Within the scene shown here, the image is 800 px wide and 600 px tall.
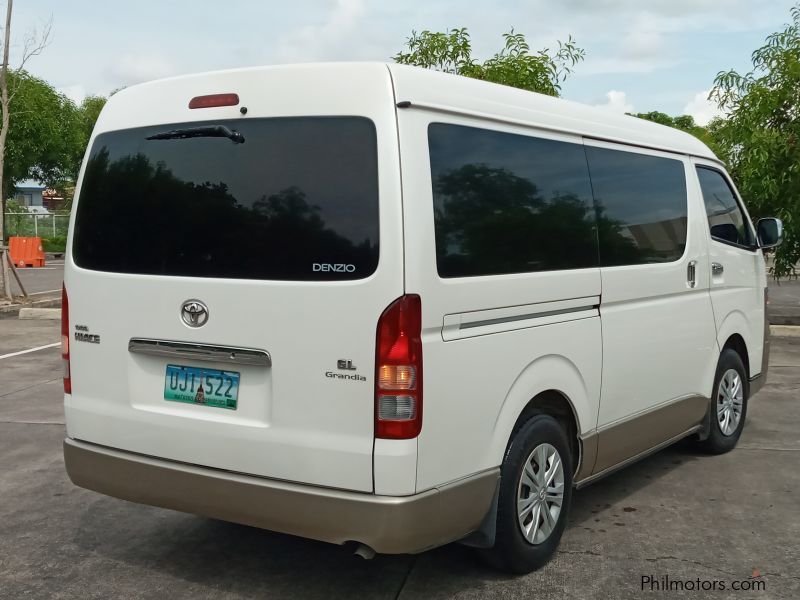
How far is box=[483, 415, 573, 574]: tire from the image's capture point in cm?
388

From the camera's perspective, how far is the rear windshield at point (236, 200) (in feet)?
11.2

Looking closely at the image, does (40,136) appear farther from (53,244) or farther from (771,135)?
(771,135)

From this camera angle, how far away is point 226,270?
3656 mm

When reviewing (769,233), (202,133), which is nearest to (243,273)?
(202,133)

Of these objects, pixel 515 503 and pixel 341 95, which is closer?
pixel 341 95

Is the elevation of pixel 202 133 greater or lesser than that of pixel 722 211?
greater

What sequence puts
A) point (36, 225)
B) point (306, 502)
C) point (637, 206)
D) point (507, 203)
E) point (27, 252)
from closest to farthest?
point (306, 502), point (507, 203), point (637, 206), point (27, 252), point (36, 225)

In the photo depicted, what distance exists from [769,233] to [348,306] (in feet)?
14.1

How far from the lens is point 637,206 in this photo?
495 cm

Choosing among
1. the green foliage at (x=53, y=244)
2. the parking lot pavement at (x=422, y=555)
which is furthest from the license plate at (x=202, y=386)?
the green foliage at (x=53, y=244)

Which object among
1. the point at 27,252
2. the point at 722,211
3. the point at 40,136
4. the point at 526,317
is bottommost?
the point at 27,252

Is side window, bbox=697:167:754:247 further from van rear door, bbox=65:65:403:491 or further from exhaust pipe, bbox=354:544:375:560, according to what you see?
exhaust pipe, bbox=354:544:375:560

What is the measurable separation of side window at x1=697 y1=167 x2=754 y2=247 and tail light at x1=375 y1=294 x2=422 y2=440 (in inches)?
126
